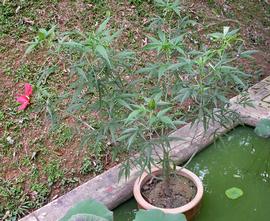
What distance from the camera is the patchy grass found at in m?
3.23

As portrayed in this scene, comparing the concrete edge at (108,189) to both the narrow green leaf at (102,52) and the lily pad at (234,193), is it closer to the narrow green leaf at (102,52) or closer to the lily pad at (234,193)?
the lily pad at (234,193)

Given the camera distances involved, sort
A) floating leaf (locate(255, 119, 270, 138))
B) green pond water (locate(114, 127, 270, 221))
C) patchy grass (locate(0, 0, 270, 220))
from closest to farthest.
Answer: green pond water (locate(114, 127, 270, 221)) → patchy grass (locate(0, 0, 270, 220)) → floating leaf (locate(255, 119, 270, 138))

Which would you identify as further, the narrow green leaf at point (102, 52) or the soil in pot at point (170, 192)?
the soil in pot at point (170, 192)

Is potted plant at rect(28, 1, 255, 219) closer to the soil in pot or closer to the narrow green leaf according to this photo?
the narrow green leaf

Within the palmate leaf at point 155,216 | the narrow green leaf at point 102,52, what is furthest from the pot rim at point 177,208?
the narrow green leaf at point 102,52

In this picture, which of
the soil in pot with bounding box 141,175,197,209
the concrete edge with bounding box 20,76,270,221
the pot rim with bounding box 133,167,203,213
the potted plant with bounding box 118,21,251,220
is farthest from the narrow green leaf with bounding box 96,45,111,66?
the soil in pot with bounding box 141,175,197,209

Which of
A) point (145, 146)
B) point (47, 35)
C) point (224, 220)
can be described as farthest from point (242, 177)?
point (47, 35)

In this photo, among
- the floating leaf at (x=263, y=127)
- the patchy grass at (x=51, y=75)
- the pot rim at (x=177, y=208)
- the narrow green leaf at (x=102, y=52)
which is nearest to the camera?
the narrow green leaf at (x=102, y=52)

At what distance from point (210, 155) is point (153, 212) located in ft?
5.31

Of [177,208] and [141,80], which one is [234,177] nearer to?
[177,208]

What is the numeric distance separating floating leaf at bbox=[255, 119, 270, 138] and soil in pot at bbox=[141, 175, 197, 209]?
0.80 metres

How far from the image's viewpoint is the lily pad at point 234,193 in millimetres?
3168

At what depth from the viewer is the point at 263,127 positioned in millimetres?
3561

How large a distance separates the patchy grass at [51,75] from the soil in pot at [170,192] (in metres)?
0.44
